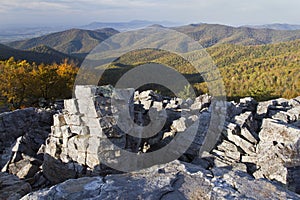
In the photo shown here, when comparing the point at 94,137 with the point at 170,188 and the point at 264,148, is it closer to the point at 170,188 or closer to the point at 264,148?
the point at 170,188

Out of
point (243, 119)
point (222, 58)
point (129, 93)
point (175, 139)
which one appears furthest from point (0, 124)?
point (222, 58)

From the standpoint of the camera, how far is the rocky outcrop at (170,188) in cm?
771

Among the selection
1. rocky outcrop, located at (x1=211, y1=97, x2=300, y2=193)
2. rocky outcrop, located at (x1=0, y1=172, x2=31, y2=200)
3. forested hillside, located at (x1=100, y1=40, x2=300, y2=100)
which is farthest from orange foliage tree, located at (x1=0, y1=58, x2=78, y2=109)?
rocky outcrop, located at (x1=211, y1=97, x2=300, y2=193)

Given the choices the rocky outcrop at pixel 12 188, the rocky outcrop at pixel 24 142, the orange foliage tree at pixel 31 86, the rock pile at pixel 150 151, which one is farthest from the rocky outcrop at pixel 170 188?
the orange foliage tree at pixel 31 86

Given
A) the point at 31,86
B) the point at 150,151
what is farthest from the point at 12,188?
the point at 31,86

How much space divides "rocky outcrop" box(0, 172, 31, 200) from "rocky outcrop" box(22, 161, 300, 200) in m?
4.33

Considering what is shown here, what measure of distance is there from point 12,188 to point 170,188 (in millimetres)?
7798

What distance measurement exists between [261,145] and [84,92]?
9.08 meters

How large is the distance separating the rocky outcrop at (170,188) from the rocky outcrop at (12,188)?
171 inches

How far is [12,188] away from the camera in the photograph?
11992 mm

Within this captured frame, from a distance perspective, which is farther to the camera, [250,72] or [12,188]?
[250,72]

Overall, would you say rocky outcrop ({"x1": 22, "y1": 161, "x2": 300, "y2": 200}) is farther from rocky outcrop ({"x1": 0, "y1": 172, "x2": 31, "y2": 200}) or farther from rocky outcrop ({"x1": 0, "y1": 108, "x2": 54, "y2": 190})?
rocky outcrop ({"x1": 0, "y1": 108, "x2": 54, "y2": 190})

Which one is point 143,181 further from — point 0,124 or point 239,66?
point 239,66

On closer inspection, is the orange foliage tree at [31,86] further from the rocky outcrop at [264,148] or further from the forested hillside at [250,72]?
the rocky outcrop at [264,148]
